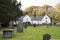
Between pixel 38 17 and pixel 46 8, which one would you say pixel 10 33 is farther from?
pixel 38 17

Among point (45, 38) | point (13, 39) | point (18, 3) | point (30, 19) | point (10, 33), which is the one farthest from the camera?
point (30, 19)

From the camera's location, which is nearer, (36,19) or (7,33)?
(7,33)

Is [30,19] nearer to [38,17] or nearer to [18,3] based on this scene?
[38,17]

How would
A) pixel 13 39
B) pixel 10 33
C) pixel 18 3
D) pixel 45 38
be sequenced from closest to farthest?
pixel 45 38 → pixel 13 39 → pixel 10 33 → pixel 18 3

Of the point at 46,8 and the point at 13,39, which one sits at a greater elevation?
the point at 46,8

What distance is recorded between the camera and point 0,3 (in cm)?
2350

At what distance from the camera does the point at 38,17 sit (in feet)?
291

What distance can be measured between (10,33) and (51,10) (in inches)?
2011

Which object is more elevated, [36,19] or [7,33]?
[36,19]

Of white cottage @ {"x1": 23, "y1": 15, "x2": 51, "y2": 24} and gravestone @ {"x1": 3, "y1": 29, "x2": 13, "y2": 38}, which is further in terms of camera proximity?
white cottage @ {"x1": 23, "y1": 15, "x2": 51, "y2": 24}

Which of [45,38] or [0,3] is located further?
[0,3]

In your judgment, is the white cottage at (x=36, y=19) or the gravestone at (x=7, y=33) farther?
the white cottage at (x=36, y=19)

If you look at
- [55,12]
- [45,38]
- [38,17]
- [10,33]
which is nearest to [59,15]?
[55,12]

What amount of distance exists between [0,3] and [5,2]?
184cm
